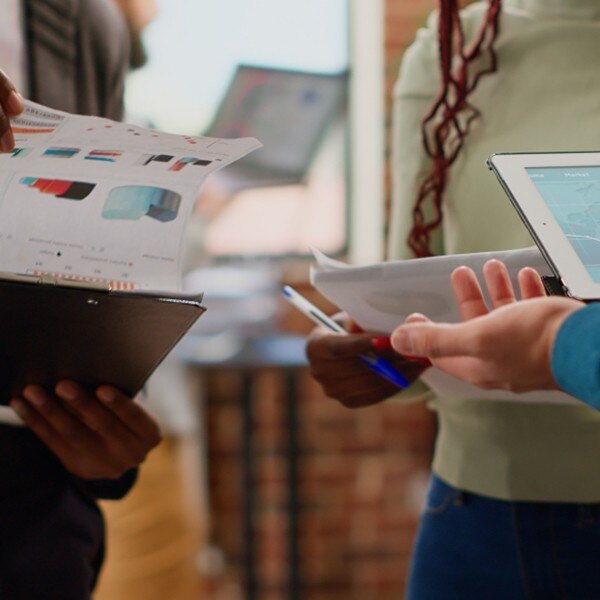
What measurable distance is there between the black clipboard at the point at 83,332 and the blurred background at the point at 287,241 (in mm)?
1510

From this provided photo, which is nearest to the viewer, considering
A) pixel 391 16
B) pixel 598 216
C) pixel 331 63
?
pixel 598 216

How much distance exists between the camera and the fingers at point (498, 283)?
2.04 ft

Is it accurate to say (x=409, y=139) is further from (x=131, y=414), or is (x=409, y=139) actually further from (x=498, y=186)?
(x=131, y=414)

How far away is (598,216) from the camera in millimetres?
639

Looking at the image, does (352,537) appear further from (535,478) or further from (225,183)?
(535,478)

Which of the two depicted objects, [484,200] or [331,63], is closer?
[484,200]

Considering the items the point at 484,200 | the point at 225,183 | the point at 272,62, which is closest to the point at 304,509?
the point at 225,183

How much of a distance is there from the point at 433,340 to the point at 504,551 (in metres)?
0.39

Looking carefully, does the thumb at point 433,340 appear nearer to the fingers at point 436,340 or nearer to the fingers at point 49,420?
the fingers at point 436,340

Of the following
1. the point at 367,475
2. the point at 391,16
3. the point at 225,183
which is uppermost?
the point at 391,16

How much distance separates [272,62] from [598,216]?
6.87ft

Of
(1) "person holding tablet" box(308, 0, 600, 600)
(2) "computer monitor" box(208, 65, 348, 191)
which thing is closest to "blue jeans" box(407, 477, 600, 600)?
(1) "person holding tablet" box(308, 0, 600, 600)

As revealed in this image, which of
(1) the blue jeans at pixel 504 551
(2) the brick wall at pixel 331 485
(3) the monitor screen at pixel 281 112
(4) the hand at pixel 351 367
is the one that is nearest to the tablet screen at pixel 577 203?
(4) the hand at pixel 351 367

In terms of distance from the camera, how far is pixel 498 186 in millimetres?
941
